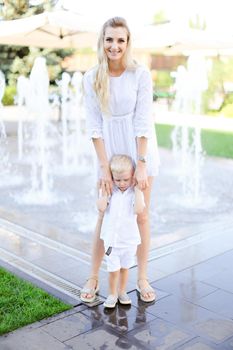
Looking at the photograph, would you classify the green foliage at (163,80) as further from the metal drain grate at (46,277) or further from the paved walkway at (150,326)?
the paved walkway at (150,326)

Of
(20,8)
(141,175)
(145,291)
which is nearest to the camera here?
(141,175)

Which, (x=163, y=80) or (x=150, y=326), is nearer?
(x=150, y=326)

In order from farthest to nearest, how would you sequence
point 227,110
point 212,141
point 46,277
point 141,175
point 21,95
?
point 227,110 → point 21,95 → point 212,141 → point 46,277 → point 141,175

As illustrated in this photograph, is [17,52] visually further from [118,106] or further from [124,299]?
[124,299]

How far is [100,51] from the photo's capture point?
9.58 feet

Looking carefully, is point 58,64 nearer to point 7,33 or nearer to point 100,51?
point 7,33

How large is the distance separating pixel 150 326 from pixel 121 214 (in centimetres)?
67

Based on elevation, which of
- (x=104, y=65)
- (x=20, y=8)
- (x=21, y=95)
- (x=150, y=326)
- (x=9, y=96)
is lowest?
(x=150, y=326)

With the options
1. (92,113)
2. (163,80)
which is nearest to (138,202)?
(92,113)

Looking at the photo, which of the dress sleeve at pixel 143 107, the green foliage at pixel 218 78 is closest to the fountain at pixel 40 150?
the dress sleeve at pixel 143 107

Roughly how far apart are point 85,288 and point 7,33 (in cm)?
516

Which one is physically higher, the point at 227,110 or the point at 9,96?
the point at 9,96

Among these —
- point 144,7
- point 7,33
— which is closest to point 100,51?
point 7,33

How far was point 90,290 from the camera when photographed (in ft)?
10.6
